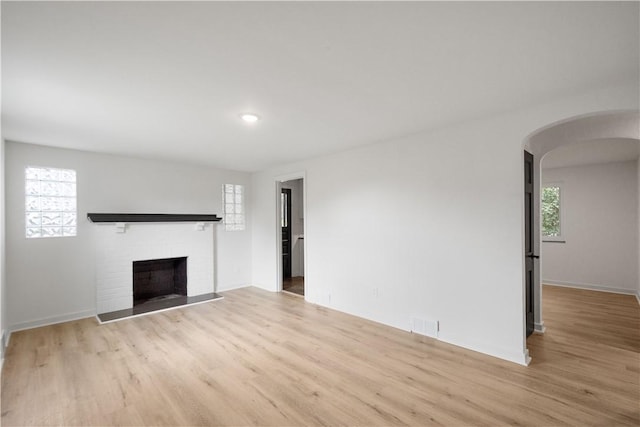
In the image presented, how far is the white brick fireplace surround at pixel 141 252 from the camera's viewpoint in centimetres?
455

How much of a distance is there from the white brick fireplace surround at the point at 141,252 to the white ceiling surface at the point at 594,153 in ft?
19.6

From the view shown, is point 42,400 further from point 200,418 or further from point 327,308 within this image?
point 327,308

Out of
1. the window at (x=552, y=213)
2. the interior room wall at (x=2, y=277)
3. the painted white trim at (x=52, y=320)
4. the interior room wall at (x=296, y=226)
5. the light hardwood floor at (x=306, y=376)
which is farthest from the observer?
the interior room wall at (x=296, y=226)

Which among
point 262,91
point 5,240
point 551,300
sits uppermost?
point 262,91

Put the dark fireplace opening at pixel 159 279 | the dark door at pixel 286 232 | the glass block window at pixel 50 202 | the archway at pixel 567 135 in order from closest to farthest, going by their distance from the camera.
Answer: the archway at pixel 567 135
the glass block window at pixel 50 202
the dark fireplace opening at pixel 159 279
the dark door at pixel 286 232

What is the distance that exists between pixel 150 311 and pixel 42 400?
2282 millimetres

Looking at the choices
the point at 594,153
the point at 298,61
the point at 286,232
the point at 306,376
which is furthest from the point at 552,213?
the point at 298,61

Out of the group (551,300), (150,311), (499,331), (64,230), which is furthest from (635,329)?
(64,230)

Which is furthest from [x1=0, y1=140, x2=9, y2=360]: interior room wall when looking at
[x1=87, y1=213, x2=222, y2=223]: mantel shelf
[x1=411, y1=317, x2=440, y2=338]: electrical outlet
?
[x1=411, y1=317, x2=440, y2=338]: electrical outlet

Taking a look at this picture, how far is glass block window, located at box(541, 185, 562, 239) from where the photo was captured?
636cm

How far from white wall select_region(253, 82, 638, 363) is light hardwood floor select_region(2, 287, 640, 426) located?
35 centimetres

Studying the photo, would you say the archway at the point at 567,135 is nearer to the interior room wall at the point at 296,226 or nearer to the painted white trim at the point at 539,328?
the painted white trim at the point at 539,328

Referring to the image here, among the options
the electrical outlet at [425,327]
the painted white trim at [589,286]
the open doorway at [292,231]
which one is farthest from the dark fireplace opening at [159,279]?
the painted white trim at [589,286]

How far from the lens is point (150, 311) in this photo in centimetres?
457
